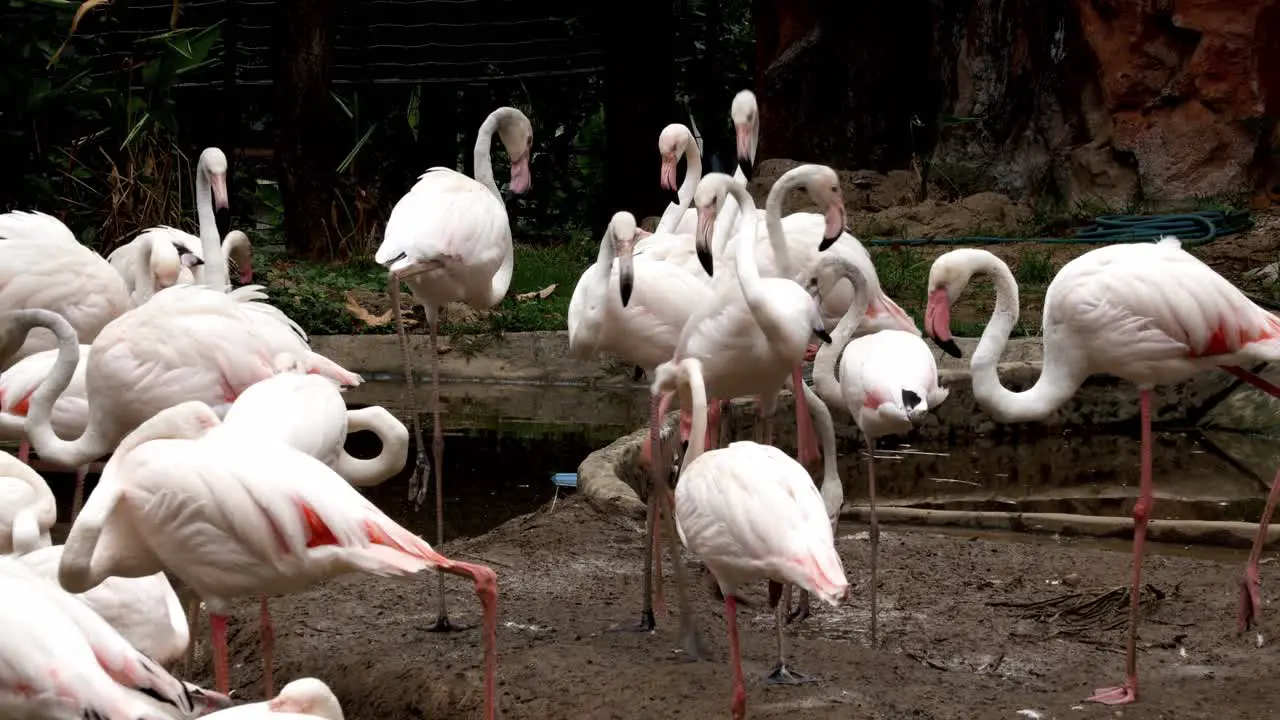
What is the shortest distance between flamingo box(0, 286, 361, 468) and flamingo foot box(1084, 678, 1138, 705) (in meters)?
2.59

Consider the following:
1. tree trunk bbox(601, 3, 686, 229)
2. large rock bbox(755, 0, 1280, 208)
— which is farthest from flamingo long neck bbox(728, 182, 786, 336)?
large rock bbox(755, 0, 1280, 208)

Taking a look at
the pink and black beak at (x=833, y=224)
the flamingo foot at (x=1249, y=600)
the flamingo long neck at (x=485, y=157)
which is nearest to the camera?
the flamingo foot at (x=1249, y=600)

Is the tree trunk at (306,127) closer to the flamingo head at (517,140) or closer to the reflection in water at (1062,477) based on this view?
the flamingo head at (517,140)

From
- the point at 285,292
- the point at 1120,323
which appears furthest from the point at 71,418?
the point at 285,292

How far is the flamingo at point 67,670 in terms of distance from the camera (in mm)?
3008

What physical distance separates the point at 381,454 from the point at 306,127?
24.4 feet

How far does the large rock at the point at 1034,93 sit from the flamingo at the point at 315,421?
27.5 feet

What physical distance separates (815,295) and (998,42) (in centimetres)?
740

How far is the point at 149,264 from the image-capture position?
695cm

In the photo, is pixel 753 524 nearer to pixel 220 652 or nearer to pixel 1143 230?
pixel 220 652

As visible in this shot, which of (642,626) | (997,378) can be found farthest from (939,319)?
(642,626)

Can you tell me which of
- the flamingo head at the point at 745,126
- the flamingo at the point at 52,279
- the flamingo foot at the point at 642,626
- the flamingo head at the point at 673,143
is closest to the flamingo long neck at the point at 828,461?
the flamingo foot at the point at 642,626

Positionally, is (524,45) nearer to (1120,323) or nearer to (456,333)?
(456,333)

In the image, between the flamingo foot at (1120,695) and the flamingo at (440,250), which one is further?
the flamingo at (440,250)
